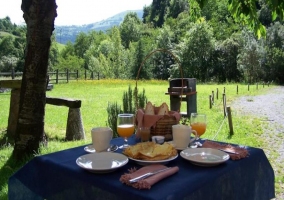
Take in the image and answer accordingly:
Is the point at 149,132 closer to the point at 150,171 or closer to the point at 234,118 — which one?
the point at 150,171

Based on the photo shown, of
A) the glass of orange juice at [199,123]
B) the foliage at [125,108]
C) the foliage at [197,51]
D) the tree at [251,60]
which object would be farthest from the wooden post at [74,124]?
the tree at [251,60]

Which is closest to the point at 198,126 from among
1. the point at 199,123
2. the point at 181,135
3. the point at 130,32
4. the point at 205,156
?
the point at 199,123

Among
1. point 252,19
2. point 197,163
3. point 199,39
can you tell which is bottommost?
point 197,163

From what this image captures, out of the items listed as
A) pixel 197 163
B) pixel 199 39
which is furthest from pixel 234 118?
pixel 199 39

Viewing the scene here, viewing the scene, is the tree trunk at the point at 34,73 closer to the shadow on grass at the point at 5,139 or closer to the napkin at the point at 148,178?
the shadow on grass at the point at 5,139

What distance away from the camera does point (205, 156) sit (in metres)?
2.01

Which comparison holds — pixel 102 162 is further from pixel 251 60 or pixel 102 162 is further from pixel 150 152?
pixel 251 60

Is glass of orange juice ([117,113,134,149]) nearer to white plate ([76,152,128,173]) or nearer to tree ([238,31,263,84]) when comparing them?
white plate ([76,152,128,173])

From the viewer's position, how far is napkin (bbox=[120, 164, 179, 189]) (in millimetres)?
1539

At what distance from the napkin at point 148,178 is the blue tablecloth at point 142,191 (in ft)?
0.07

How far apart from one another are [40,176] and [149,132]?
0.82 metres

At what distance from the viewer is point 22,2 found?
418 cm

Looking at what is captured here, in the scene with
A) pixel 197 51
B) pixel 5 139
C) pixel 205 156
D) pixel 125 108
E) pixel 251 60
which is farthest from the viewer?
pixel 197 51

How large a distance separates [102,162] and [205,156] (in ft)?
2.12
